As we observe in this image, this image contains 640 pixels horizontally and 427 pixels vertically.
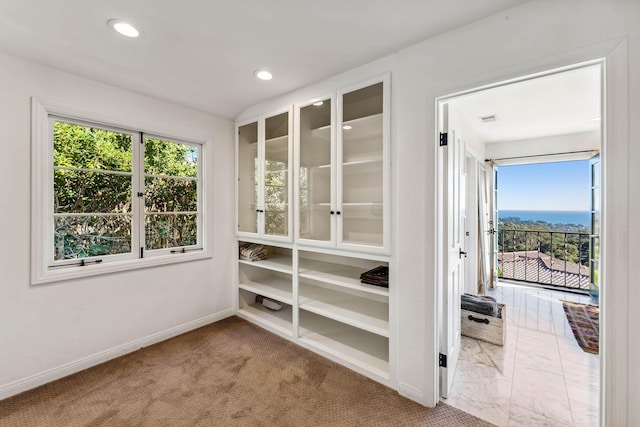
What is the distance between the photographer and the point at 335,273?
2.60 metres

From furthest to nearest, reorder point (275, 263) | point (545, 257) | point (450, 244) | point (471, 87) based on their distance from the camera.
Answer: point (545, 257)
point (275, 263)
point (450, 244)
point (471, 87)

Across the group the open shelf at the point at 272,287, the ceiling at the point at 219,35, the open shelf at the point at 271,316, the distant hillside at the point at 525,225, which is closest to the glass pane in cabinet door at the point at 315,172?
the ceiling at the point at 219,35

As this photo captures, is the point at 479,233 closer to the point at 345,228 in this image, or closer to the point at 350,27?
the point at 345,228

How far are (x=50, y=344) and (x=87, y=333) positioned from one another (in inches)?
8.7

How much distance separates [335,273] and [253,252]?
1.11m

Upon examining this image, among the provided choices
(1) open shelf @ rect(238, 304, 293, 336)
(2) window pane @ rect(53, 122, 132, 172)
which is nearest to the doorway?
(1) open shelf @ rect(238, 304, 293, 336)

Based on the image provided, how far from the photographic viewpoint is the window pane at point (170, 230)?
105 inches

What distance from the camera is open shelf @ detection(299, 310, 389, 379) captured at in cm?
216

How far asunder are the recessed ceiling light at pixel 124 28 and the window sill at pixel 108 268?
183cm

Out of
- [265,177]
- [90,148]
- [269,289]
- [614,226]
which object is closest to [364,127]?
[265,177]

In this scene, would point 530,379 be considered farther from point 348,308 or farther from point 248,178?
point 248,178

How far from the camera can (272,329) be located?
2.83 m


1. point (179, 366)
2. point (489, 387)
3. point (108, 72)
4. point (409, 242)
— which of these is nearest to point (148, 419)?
point (179, 366)

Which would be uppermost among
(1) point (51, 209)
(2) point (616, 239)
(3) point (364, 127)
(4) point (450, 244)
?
(3) point (364, 127)
